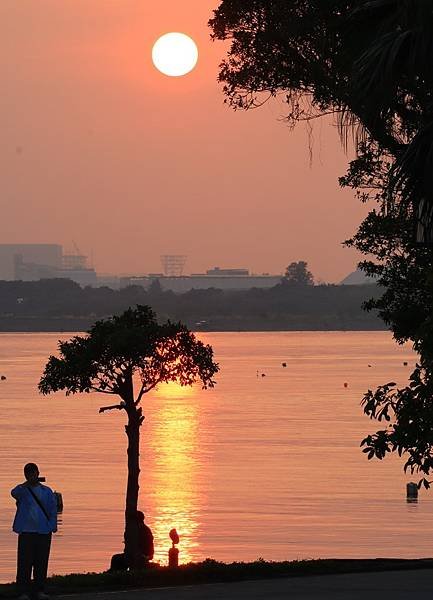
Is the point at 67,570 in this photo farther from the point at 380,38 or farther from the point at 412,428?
the point at 380,38

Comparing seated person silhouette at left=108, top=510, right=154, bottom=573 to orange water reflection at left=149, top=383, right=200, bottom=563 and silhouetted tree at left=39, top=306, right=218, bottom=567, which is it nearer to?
silhouetted tree at left=39, top=306, right=218, bottom=567

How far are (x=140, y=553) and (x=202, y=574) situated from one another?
8.14 metres

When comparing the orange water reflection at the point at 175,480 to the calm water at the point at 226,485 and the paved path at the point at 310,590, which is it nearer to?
the calm water at the point at 226,485

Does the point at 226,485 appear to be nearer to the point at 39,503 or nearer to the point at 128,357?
the point at 128,357

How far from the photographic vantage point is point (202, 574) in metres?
27.1

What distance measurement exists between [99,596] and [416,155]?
9.00 meters

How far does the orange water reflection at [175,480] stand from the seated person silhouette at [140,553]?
16.8 meters

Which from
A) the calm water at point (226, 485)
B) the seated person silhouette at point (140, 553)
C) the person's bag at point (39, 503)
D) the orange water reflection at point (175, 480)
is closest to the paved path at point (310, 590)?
the person's bag at point (39, 503)

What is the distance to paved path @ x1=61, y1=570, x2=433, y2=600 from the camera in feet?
78.0

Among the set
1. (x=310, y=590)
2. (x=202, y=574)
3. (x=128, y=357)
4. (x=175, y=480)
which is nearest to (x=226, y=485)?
(x=175, y=480)

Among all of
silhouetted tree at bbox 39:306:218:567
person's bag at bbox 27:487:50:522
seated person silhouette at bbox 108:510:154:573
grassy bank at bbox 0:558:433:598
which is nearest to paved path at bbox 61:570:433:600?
grassy bank at bbox 0:558:433:598

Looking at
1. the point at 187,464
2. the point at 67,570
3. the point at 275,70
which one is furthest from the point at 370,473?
the point at 275,70

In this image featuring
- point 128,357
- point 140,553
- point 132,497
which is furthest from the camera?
point 128,357

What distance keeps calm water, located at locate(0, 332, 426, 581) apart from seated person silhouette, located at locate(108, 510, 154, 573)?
41.5 ft
